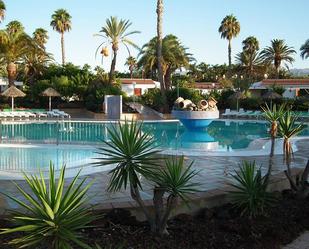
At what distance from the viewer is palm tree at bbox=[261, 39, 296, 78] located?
2043 inches

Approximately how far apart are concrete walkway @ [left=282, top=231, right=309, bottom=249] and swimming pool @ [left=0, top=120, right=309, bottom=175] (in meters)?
2.15

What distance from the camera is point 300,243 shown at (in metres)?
4.99

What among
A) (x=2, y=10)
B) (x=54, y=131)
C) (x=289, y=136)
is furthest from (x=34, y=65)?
(x=289, y=136)

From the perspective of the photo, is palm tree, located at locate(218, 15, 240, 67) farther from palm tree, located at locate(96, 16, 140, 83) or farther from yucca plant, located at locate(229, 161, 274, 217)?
yucca plant, located at locate(229, 161, 274, 217)

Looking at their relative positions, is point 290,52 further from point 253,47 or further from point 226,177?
point 226,177

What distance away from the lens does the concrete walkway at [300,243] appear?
192 inches

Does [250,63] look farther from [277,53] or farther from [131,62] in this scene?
[131,62]

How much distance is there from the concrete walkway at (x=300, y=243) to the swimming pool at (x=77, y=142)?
7.05 feet

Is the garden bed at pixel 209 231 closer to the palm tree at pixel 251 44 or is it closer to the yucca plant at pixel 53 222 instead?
the yucca plant at pixel 53 222

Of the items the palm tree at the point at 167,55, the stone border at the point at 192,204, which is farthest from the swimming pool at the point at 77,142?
the palm tree at the point at 167,55

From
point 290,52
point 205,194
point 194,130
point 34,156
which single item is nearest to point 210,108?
point 194,130

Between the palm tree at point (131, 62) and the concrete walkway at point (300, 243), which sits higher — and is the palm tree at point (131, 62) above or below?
above

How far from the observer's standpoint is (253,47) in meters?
56.8

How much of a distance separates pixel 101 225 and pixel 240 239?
160 centimetres
